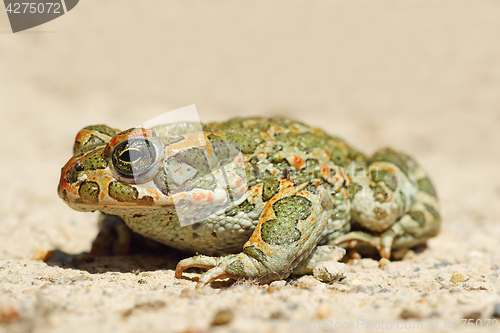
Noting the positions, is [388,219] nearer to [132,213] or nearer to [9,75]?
[132,213]

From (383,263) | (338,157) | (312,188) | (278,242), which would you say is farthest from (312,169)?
(383,263)

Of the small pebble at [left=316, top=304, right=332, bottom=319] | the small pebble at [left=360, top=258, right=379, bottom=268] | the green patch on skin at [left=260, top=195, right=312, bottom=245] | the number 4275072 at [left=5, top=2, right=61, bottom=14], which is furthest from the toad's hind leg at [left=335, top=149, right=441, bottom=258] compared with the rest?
the number 4275072 at [left=5, top=2, right=61, bottom=14]

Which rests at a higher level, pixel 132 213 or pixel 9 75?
pixel 9 75

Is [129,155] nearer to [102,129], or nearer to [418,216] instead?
[102,129]

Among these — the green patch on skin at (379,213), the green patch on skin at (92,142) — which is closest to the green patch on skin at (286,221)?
the green patch on skin at (379,213)

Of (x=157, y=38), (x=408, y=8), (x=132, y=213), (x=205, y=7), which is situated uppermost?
(x=205, y=7)

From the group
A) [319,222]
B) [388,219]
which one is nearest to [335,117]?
[388,219]

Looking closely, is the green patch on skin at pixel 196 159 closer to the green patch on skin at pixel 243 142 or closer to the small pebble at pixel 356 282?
the green patch on skin at pixel 243 142
